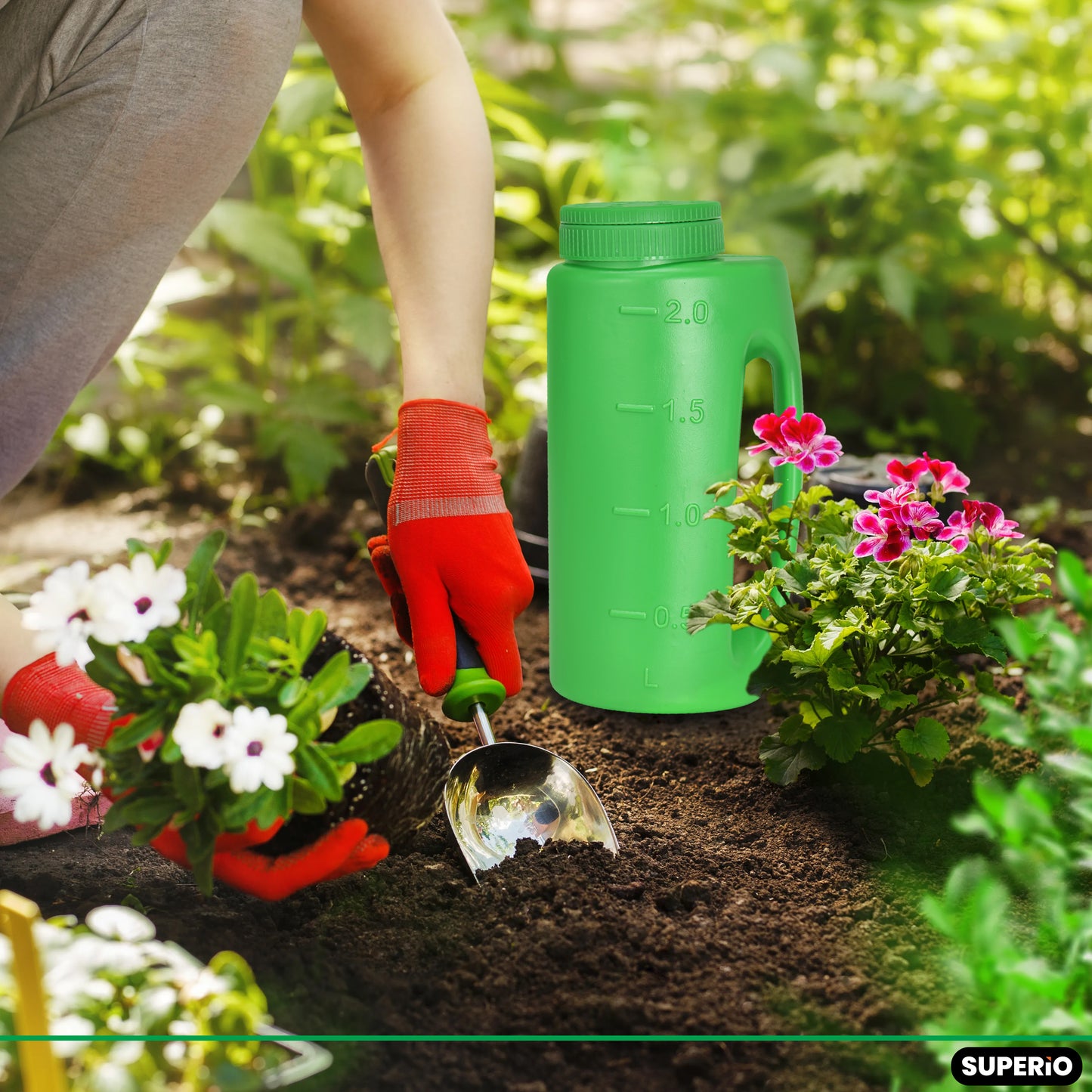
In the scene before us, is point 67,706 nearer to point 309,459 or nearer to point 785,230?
point 309,459

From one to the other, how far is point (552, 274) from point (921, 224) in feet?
4.29

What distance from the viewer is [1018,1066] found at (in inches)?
30.7

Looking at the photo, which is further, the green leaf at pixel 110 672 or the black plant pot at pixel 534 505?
the black plant pot at pixel 534 505

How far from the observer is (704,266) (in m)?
1.35

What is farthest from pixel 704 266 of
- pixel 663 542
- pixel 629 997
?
pixel 629 997

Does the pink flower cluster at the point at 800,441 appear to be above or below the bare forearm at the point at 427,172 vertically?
below

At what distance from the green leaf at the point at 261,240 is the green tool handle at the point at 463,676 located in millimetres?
888

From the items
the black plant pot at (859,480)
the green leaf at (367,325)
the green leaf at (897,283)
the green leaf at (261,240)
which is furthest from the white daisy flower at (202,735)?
the green leaf at (897,283)

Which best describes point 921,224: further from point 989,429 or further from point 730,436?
point 730,436

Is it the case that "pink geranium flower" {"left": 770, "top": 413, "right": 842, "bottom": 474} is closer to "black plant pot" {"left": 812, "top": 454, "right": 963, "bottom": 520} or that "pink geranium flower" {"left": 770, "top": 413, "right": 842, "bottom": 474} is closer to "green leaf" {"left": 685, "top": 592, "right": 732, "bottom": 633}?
"green leaf" {"left": 685, "top": 592, "right": 732, "bottom": 633}

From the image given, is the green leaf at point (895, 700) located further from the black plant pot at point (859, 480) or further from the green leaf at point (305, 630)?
the green leaf at point (305, 630)

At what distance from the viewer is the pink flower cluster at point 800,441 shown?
1.23m

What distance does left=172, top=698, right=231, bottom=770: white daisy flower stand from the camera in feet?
2.75

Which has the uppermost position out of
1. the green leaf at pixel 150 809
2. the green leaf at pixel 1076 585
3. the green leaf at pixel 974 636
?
the green leaf at pixel 1076 585
